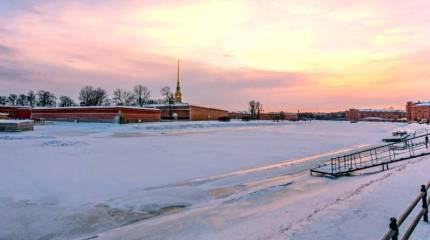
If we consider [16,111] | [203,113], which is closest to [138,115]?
[16,111]

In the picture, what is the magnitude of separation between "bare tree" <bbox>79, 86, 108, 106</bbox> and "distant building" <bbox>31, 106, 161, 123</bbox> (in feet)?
136

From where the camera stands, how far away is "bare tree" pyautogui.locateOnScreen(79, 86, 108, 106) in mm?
126688

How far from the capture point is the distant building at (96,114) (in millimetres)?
74625

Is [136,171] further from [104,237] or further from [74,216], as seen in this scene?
[104,237]

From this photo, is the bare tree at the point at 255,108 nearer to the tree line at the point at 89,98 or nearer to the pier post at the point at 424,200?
the tree line at the point at 89,98

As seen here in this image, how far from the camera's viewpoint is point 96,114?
76500 mm

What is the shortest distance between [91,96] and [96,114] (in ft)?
180

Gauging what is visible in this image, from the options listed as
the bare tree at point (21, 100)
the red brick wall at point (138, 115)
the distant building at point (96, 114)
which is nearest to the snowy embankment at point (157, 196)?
the distant building at point (96, 114)

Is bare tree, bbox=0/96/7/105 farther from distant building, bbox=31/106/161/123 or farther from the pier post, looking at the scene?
the pier post

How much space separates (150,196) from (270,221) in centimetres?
543

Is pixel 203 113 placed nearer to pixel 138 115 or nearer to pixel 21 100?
pixel 138 115

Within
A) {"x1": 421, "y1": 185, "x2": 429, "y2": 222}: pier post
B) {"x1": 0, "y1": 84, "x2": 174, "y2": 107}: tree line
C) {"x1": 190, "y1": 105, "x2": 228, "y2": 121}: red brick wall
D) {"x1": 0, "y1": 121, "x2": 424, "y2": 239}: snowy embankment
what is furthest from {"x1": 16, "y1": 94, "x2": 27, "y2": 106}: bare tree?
{"x1": 421, "y1": 185, "x2": 429, "y2": 222}: pier post

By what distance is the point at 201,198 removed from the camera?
545 inches

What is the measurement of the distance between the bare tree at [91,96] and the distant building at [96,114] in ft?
136
